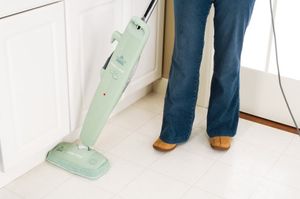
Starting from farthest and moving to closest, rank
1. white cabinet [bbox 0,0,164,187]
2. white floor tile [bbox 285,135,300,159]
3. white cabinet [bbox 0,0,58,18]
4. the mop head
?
white floor tile [bbox 285,135,300,159]
the mop head
white cabinet [bbox 0,0,164,187]
white cabinet [bbox 0,0,58,18]

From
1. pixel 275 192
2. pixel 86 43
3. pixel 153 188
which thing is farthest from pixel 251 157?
A: pixel 86 43

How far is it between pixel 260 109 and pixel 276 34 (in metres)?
0.38

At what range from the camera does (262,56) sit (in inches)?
91.5

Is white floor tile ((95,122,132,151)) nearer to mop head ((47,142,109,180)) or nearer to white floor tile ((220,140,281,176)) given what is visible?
mop head ((47,142,109,180))

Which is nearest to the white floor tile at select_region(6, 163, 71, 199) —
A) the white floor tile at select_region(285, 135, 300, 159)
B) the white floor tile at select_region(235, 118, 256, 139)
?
the white floor tile at select_region(235, 118, 256, 139)

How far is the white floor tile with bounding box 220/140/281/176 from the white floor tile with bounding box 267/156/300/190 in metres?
0.03

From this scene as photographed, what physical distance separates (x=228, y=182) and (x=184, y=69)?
48cm

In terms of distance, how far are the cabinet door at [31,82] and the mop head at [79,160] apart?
0.29ft

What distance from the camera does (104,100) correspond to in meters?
1.92

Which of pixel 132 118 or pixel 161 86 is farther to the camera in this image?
pixel 161 86

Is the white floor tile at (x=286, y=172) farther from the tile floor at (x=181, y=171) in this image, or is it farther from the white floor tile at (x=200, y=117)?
the white floor tile at (x=200, y=117)

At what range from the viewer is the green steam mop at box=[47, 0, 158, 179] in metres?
1.81

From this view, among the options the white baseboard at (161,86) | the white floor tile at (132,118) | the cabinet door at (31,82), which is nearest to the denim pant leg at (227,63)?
the white floor tile at (132,118)

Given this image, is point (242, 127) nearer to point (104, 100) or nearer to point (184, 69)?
point (184, 69)
